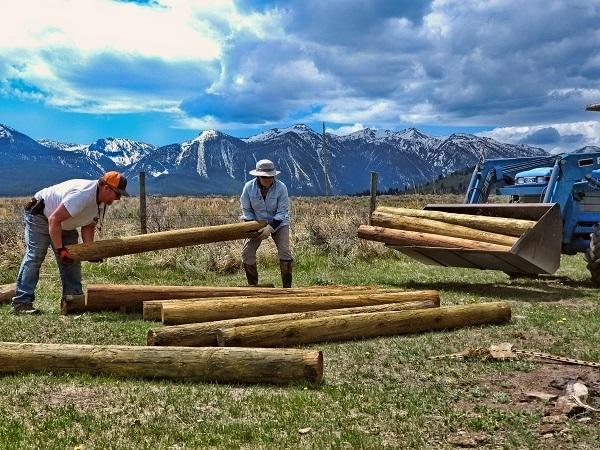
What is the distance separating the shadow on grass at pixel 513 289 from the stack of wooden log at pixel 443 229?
78cm

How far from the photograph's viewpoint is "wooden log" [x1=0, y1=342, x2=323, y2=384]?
19.7 ft

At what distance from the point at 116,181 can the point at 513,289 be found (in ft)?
21.6

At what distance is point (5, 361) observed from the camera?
20.1 ft

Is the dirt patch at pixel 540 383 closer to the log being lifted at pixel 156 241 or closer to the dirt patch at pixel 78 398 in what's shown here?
the dirt patch at pixel 78 398

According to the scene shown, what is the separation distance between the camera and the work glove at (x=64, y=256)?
28.6 ft

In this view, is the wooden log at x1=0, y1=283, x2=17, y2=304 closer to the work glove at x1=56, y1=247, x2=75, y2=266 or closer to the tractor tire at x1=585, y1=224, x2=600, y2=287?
the work glove at x1=56, y1=247, x2=75, y2=266

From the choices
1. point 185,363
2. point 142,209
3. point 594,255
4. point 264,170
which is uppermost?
point 264,170

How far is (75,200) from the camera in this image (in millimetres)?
8477

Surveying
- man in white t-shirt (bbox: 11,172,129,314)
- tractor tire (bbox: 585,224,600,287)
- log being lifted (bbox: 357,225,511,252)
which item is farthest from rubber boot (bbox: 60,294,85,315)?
tractor tire (bbox: 585,224,600,287)

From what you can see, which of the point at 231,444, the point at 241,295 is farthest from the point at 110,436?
the point at 241,295

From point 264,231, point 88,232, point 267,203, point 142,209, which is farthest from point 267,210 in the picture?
point 142,209

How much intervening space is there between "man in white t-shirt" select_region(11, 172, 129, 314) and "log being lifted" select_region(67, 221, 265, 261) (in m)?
0.23

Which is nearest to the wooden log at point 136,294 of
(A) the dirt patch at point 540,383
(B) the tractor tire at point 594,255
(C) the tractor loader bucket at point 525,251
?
(C) the tractor loader bucket at point 525,251

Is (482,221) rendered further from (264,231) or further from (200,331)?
(200,331)
